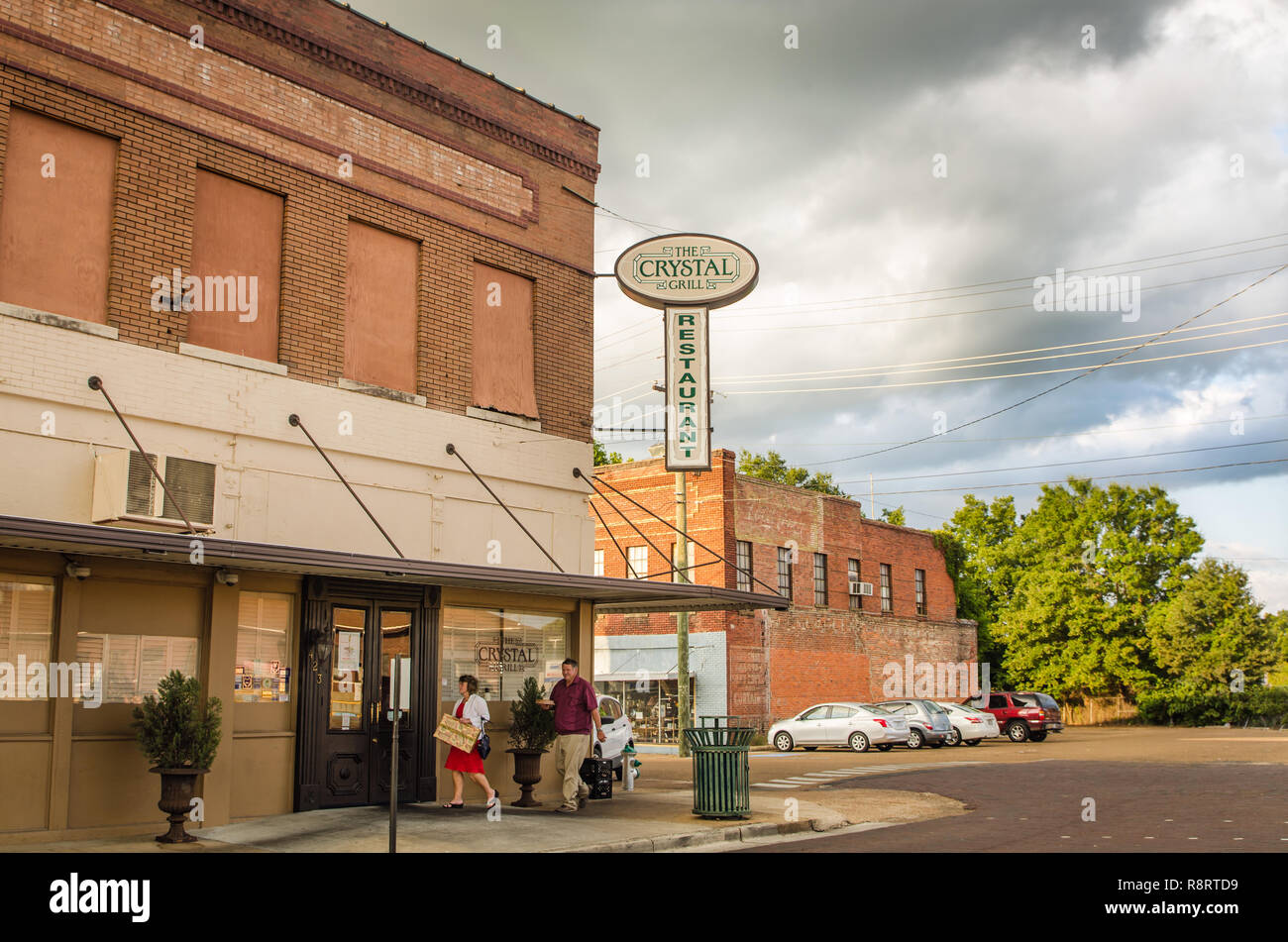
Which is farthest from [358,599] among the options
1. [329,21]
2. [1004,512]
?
[1004,512]

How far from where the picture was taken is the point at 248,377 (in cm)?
1322

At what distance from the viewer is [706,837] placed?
39.8 feet

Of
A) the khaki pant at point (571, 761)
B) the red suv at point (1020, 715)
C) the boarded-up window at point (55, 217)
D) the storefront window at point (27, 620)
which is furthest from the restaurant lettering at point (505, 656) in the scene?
the red suv at point (1020, 715)

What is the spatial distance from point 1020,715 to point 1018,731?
0.54 meters

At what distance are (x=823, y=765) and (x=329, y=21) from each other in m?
18.2

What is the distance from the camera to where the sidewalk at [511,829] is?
1084 cm

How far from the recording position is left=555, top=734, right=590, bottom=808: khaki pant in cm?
1439

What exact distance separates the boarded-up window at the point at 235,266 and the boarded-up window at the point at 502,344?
3183 mm

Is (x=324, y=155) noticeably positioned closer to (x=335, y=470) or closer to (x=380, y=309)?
(x=380, y=309)

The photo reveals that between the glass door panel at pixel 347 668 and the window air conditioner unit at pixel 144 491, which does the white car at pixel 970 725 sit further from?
the window air conditioner unit at pixel 144 491

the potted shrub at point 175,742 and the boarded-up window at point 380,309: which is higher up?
the boarded-up window at point 380,309

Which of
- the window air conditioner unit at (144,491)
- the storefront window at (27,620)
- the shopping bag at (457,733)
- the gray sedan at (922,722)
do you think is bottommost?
the gray sedan at (922,722)

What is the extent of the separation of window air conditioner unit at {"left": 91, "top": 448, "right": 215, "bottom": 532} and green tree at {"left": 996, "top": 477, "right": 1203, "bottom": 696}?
150 feet

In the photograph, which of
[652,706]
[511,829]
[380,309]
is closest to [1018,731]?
[652,706]
